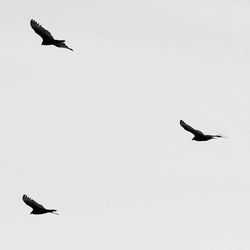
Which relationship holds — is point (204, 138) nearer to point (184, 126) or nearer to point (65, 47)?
point (184, 126)

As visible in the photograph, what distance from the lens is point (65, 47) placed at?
5047 cm

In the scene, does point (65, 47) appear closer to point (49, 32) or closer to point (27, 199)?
point (49, 32)

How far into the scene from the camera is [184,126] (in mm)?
60062

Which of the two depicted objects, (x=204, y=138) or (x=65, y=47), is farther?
(x=204, y=138)

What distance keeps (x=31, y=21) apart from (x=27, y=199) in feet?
36.9

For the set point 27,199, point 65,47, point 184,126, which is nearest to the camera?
point 65,47

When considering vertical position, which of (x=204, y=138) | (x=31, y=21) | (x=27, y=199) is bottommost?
(x=27, y=199)

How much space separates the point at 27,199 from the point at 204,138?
1251 cm

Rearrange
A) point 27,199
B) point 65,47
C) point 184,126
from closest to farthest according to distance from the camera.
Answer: point 65,47 → point 27,199 → point 184,126

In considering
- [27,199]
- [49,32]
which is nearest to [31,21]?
[49,32]

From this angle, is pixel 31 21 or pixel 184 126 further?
pixel 184 126

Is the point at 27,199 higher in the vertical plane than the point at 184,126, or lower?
lower

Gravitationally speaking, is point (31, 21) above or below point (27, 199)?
above

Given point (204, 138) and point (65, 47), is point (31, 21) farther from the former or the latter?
point (204, 138)
